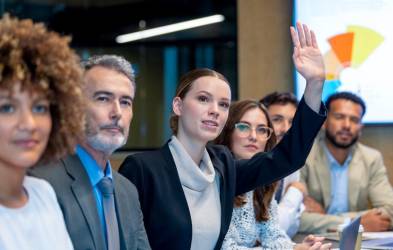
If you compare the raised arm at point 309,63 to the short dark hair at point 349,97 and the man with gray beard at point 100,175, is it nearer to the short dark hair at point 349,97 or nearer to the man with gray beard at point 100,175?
the man with gray beard at point 100,175

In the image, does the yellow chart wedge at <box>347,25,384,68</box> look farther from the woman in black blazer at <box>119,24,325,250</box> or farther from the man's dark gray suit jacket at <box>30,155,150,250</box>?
the man's dark gray suit jacket at <box>30,155,150,250</box>

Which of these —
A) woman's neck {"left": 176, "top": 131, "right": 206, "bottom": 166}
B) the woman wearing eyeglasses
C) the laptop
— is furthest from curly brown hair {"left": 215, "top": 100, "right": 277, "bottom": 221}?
the laptop

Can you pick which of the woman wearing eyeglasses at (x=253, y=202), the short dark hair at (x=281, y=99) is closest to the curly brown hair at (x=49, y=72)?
the woman wearing eyeglasses at (x=253, y=202)

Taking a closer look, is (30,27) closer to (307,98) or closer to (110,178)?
(110,178)

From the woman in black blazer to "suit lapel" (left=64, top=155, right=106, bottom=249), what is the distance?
0.39 metres

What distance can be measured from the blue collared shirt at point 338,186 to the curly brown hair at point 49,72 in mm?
2482

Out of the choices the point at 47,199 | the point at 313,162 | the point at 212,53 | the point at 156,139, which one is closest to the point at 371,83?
the point at 313,162

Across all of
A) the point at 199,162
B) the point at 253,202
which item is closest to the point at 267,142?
the point at 253,202

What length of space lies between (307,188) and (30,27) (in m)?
2.56

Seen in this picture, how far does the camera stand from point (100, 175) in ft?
5.58

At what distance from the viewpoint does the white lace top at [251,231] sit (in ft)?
7.64

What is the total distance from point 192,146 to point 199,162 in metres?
0.08

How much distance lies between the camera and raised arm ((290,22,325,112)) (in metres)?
2.04

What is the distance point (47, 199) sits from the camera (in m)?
1.36
